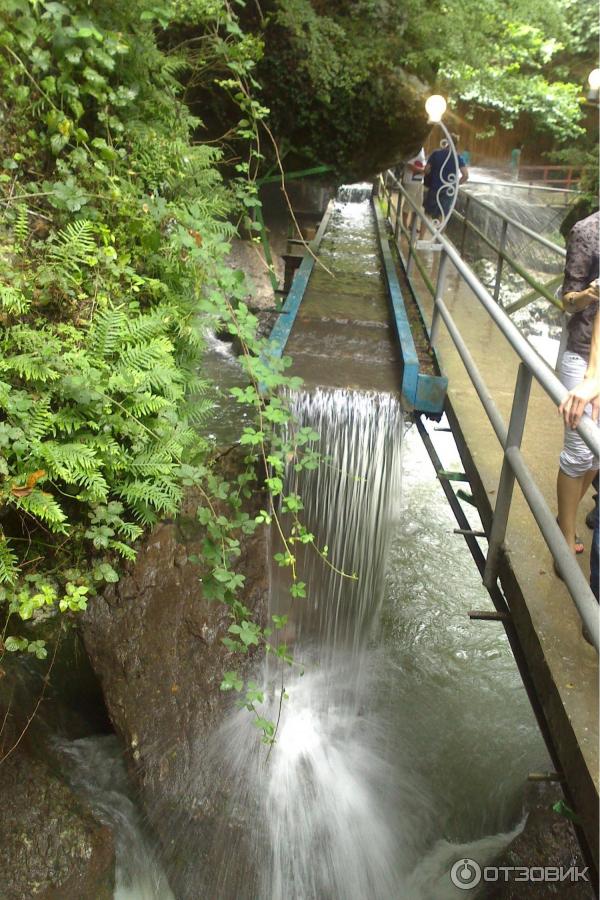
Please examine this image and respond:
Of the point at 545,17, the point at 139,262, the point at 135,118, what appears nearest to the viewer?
the point at 139,262

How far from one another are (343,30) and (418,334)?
3.59m

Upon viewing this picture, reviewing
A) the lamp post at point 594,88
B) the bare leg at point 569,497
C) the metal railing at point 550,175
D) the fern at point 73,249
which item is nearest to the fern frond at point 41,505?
the fern at point 73,249

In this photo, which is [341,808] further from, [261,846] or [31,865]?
[31,865]

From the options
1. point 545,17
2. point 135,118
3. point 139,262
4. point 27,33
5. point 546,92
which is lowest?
point 139,262

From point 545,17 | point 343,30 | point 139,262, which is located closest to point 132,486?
point 139,262

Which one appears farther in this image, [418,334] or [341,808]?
[418,334]

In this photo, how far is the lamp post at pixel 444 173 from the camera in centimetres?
663

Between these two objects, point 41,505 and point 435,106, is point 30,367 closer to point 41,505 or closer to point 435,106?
point 41,505

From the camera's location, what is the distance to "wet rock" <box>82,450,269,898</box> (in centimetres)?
361

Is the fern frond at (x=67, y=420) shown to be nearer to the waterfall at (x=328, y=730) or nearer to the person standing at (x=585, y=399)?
the waterfall at (x=328, y=730)

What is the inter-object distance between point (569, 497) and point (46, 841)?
3.09 m

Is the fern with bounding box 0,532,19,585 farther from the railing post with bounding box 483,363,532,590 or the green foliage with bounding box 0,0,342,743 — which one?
the railing post with bounding box 483,363,532,590

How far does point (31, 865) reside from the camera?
3215 millimetres

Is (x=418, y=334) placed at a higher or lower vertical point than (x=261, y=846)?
higher
